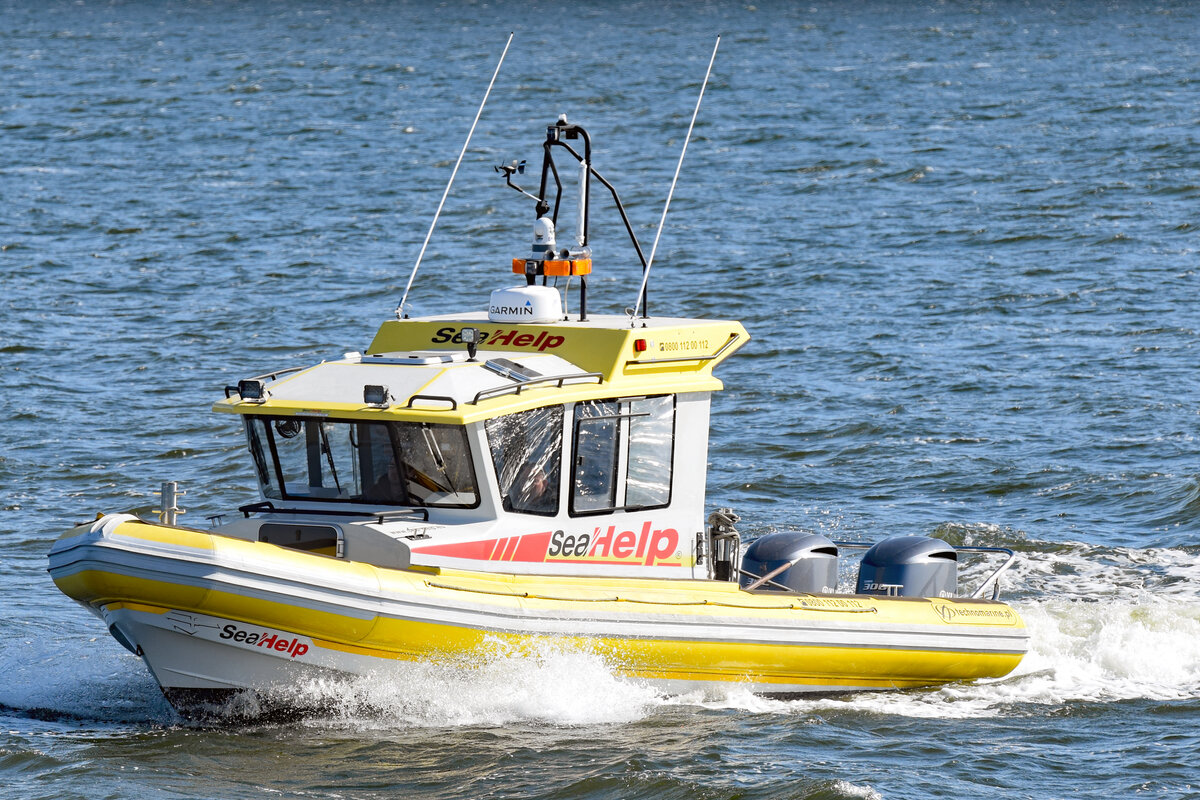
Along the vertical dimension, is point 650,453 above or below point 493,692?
above

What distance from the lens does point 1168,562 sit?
14992 millimetres

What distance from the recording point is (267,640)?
31.5 ft

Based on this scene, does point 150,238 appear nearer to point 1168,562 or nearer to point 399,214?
point 399,214

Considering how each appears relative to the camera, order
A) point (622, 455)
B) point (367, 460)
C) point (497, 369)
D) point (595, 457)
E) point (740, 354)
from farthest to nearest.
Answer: point (740, 354) < point (622, 455) < point (595, 457) < point (497, 369) < point (367, 460)

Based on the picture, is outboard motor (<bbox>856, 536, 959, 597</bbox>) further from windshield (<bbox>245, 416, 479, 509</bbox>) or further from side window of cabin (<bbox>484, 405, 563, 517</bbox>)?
windshield (<bbox>245, 416, 479, 509</bbox>)

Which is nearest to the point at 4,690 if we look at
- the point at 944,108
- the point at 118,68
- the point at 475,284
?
the point at 475,284

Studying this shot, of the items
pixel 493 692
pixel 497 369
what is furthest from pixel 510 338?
pixel 493 692

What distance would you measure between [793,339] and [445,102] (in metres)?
26.8

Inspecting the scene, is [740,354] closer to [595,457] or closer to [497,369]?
[595,457]

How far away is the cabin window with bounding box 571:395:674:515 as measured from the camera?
35.5 feet

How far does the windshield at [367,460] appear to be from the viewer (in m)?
10.2

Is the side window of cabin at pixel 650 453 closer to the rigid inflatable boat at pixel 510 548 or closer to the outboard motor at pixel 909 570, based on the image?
the rigid inflatable boat at pixel 510 548

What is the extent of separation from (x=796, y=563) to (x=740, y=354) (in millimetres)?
11122

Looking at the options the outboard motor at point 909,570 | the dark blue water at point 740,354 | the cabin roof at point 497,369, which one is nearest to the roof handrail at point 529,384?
the cabin roof at point 497,369
